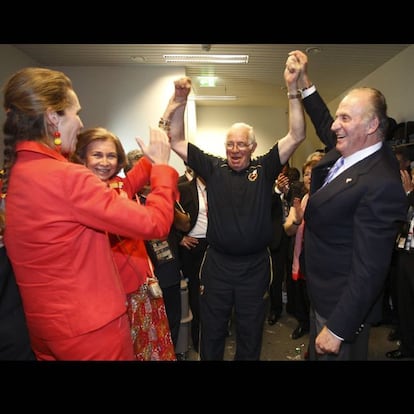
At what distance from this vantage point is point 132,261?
161 cm

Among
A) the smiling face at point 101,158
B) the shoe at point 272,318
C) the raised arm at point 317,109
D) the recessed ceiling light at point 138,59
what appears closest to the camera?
the smiling face at point 101,158

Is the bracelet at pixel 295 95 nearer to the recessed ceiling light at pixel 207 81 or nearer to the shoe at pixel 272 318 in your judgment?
the shoe at pixel 272 318

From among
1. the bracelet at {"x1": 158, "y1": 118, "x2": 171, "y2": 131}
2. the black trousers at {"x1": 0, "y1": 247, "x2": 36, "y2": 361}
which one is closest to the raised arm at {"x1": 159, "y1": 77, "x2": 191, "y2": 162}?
the bracelet at {"x1": 158, "y1": 118, "x2": 171, "y2": 131}

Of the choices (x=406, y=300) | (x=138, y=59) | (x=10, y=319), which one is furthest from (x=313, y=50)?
(x=10, y=319)

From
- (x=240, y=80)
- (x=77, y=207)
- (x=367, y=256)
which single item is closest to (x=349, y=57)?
(x=240, y=80)

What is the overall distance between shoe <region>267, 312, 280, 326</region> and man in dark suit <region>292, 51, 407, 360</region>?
209cm

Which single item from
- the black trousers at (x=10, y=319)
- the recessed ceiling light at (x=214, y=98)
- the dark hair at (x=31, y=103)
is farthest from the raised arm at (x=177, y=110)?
the recessed ceiling light at (x=214, y=98)

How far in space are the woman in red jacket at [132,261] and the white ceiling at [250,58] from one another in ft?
10.3

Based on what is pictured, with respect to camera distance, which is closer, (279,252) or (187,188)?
(187,188)

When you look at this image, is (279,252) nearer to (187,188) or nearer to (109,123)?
(187,188)

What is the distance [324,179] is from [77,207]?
1.10 metres

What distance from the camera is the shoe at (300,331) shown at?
10.6ft

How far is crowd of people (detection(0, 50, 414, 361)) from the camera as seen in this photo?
98 centimetres

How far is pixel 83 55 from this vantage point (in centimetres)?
459
